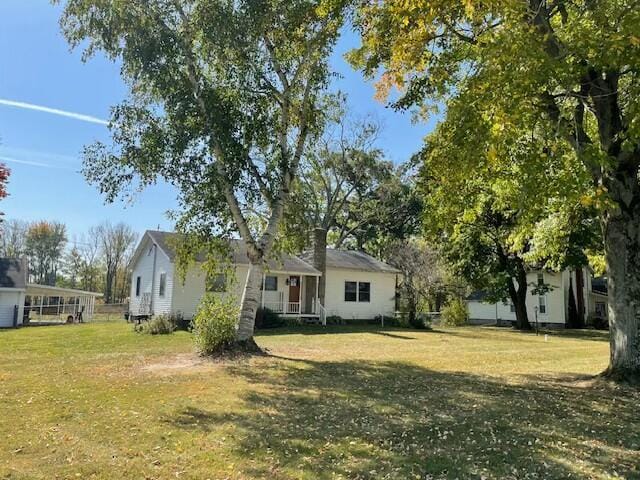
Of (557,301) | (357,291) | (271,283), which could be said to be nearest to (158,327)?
(271,283)

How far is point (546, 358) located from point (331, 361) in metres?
6.35

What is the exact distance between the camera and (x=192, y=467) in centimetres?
502

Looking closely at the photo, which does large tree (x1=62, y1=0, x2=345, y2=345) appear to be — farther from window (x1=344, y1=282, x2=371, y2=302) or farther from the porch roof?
the porch roof

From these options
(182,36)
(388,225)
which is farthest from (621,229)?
(388,225)

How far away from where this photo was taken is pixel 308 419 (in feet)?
22.8

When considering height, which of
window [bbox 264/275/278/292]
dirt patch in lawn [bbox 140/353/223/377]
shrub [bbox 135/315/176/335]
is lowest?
dirt patch in lawn [bbox 140/353/223/377]

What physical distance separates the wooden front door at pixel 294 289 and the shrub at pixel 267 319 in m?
3.64

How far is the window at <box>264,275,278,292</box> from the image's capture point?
2708 cm

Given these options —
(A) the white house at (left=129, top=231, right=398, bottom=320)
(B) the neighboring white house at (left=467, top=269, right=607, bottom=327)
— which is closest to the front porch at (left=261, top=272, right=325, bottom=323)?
(A) the white house at (left=129, top=231, right=398, bottom=320)

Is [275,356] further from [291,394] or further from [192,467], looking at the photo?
[192,467]

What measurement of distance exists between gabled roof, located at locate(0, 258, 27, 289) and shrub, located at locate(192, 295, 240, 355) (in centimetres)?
1984

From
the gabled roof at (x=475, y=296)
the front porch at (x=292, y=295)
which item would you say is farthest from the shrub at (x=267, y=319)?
the gabled roof at (x=475, y=296)

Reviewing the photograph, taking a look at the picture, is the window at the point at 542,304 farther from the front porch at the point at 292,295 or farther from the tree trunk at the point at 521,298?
the front porch at the point at 292,295

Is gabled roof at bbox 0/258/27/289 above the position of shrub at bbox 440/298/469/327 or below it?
above
